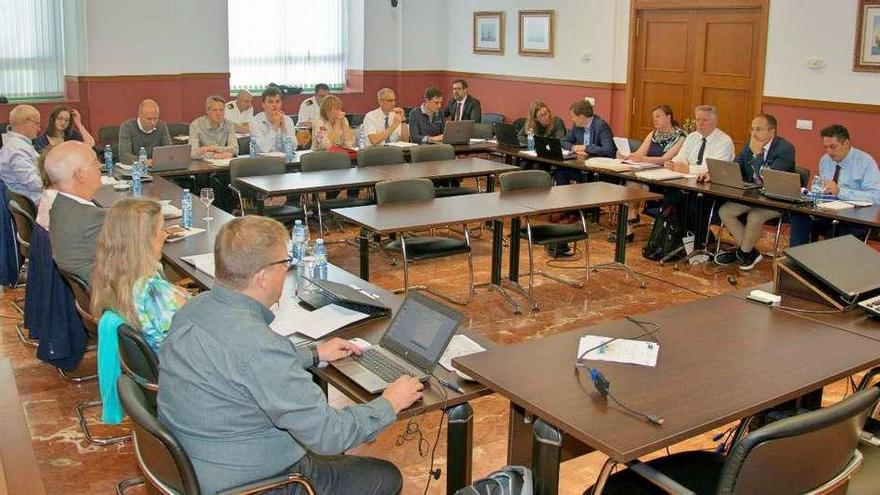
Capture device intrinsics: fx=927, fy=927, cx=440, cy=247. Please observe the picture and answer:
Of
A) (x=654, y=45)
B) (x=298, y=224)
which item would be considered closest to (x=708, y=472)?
(x=298, y=224)

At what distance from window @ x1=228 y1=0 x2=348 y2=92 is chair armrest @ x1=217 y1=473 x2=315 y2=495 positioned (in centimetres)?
1040

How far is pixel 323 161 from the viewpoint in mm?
8039

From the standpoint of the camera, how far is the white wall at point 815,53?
830cm

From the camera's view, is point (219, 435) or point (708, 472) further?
point (708, 472)

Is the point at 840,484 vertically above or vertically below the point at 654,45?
below

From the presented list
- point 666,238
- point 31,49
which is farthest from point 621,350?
point 31,49

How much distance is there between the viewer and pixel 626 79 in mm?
10773

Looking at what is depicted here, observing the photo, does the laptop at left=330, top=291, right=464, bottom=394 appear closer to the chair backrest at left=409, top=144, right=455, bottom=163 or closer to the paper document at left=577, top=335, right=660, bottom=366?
the paper document at left=577, top=335, right=660, bottom=366

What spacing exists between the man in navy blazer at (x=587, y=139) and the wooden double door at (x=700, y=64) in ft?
4.67

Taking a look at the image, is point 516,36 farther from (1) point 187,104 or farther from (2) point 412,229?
(2) point 412,229

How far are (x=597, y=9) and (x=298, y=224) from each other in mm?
7121

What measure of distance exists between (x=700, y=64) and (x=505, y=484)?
26.0ft

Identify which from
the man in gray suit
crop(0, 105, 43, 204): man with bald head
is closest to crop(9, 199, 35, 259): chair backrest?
Answer: crop(0, 105, 43, 204): man with bald head

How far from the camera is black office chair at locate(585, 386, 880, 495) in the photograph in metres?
2.50
